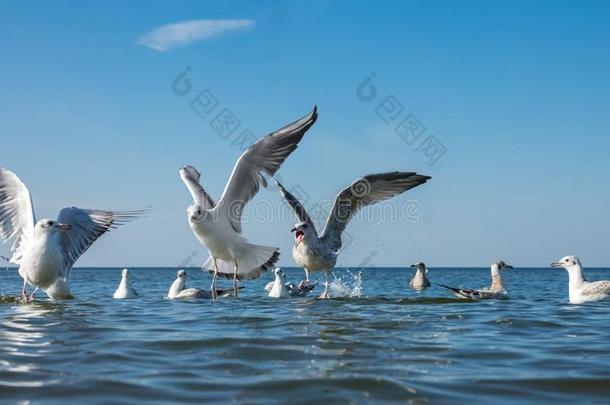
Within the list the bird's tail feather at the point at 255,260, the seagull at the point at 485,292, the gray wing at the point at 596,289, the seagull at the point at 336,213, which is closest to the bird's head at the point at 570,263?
the gray wing at the point at 596,289

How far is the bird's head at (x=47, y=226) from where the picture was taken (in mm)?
11234

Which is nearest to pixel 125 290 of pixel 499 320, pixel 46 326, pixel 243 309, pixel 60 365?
pixel 243 309

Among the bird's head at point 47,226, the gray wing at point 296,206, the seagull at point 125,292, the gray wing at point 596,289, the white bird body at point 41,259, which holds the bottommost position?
the seagull at point 125,292

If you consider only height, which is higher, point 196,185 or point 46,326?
point 196,185

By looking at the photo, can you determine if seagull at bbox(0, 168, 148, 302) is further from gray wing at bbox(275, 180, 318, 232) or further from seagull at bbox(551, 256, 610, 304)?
seagull at bbox(551, 256, 610, 304)

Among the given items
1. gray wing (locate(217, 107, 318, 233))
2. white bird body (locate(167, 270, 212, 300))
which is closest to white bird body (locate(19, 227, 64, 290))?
gray wing (locate(217, 107, 318, 233))

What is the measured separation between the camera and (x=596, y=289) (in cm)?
1236

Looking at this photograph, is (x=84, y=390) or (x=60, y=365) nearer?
(x=84, y=390)

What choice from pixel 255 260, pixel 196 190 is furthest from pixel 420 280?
pixel 196 190

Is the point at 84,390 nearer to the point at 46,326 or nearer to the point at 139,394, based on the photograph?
the point at 139,394

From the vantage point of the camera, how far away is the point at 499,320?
8602 millimetres

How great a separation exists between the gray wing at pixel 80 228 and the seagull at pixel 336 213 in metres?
3.14

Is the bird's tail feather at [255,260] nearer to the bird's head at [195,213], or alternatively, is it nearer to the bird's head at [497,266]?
the bird's head at [195,213]

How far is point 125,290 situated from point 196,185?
15.4 feet
